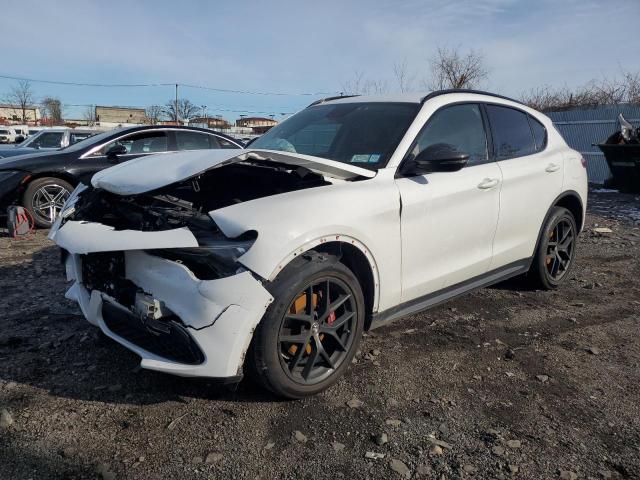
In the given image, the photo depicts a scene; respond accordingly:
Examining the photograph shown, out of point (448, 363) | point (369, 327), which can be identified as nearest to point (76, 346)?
point (369, 327)

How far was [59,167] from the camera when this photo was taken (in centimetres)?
723

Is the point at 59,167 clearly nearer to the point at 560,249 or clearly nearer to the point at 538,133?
the point at 538,133

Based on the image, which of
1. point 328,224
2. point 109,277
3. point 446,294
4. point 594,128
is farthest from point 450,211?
point 594,128

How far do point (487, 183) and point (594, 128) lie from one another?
13879mm

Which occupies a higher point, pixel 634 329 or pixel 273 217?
pixel 273 217

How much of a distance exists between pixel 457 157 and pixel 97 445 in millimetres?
2535

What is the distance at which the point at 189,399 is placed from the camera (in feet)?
9.35

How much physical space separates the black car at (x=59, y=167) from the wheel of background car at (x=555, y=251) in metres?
5.59

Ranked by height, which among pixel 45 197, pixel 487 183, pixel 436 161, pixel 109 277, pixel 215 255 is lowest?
pixel 109 277

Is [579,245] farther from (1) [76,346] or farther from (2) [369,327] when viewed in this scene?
(1) [76,346]

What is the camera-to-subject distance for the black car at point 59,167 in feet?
23.0

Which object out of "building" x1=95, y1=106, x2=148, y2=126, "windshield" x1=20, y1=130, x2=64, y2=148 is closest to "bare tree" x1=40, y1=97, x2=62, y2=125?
"building" x1=95, y1=106, x2=148, y2=126

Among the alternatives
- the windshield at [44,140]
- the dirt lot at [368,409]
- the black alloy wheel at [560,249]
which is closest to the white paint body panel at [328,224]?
the dirt lot at [368,409]

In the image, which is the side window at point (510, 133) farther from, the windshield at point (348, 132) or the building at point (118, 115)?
the building at point (118, 115)
